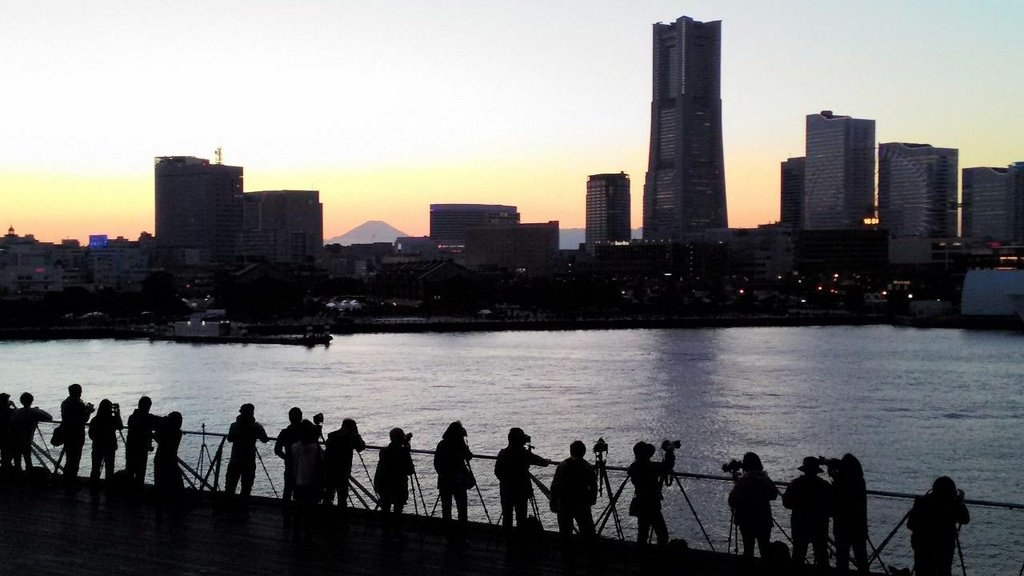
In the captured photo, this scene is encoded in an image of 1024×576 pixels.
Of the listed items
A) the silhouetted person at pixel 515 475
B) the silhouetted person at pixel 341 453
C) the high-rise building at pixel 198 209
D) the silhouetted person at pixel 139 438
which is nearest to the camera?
the silhouetted person at pixel 515 475

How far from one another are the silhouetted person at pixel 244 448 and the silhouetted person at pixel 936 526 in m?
3.94

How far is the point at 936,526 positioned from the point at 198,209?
163m

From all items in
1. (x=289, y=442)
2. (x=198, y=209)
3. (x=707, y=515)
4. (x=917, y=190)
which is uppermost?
(x=917, y=190)

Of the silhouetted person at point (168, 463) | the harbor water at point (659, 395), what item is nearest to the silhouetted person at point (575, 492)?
the silhouetted person at point (168, 463)

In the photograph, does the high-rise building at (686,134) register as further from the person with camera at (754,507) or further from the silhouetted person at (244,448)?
the person with camera at (754,507)

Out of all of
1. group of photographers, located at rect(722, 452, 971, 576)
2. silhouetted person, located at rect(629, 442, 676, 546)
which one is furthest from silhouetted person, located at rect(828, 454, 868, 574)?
silhouetted person, located at rect(629, 442, 676, 546)

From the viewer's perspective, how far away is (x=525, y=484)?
6.61m

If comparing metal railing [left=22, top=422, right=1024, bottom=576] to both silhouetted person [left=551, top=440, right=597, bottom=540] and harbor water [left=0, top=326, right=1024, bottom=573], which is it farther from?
silhouetted person [left=551, top=440, right=597, bottom=540]

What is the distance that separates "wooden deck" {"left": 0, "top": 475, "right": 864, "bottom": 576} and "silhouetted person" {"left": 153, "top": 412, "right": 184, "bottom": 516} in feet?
0.54

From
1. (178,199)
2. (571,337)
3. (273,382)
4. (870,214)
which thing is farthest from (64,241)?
(273,382)

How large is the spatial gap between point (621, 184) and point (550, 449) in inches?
7160

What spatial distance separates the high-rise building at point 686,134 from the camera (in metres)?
169

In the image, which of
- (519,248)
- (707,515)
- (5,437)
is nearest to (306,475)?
(5,437)

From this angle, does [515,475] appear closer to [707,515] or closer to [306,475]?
[306,475]
